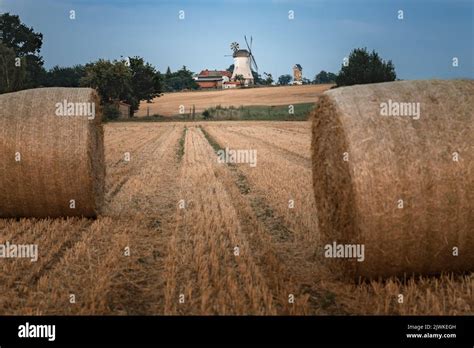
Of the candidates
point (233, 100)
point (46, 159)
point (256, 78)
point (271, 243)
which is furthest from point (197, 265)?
point (256, 78)

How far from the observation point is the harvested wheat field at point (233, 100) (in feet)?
209

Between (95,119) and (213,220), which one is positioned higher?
(95,119)

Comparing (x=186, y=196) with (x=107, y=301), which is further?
(x=186, y=196)

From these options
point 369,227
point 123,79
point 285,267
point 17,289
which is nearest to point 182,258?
point 285,267

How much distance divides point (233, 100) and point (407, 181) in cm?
6336

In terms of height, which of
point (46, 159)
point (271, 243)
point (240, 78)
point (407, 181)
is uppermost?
point (240, 78)

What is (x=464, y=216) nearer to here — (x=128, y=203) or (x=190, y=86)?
(x=128, y=203)

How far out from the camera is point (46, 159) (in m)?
9.12

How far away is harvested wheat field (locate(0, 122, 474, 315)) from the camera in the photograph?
5.64 meters

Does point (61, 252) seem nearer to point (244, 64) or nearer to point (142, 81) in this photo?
point (142, 81)

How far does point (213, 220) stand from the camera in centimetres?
950

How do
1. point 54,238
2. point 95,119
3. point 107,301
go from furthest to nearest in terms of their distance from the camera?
point 95,119, point 54,238, point 107,301

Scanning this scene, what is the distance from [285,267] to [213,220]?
9.14 ft

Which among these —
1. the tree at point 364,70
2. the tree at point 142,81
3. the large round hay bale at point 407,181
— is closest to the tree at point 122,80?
the tree at point 142,81
